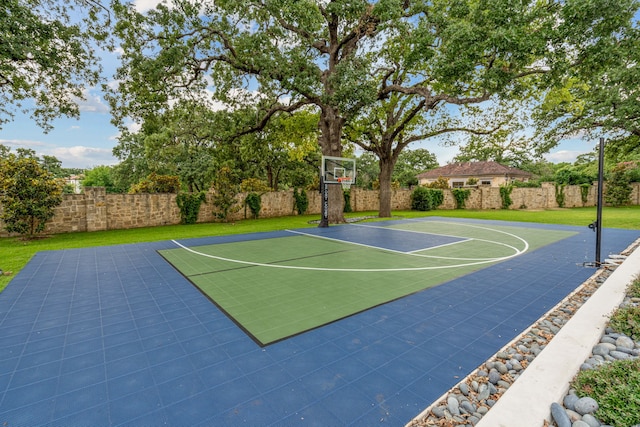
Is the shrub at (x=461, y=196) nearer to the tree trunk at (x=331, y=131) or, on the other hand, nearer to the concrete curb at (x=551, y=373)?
the tree trunk at (x=331, y=131)

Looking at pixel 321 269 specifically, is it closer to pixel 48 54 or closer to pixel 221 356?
pixel 221 356

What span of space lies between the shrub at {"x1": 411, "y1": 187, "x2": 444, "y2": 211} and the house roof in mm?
12229

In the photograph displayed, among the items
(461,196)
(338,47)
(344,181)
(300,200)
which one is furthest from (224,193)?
(461,196)

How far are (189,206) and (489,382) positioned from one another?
47.6ft

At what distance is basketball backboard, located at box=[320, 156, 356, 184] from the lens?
1274cm

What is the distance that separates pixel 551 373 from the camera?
86.3 inches

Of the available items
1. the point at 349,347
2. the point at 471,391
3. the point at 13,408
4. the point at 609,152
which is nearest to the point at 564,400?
the point at 471,391

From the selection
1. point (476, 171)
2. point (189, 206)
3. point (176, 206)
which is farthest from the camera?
point (476, 171)

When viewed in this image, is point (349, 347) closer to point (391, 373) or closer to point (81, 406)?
point (391, 373)

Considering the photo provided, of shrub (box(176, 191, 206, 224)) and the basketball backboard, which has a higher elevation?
the basketball backboard

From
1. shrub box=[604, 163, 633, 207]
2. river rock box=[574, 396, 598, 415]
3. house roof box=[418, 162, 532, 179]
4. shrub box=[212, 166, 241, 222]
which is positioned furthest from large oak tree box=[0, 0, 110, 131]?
house roof box=[418, 162, 532, 179]

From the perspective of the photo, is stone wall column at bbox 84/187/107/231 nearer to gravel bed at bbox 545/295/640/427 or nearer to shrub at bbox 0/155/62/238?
shrub at bbox 0/155/62/238

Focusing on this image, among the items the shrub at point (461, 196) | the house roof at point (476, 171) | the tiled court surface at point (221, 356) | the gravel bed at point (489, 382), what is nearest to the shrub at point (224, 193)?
the tiled court surface at point (221, 356)

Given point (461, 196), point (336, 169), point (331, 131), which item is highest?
point (331, 131)
